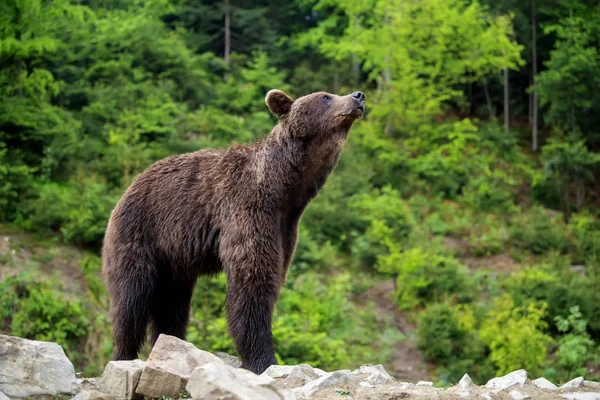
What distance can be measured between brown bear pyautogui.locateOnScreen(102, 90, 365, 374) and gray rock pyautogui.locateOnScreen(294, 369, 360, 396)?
3.76 ft

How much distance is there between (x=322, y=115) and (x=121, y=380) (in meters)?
3.27

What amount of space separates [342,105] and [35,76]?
11300mm

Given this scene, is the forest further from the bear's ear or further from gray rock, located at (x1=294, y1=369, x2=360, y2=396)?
gray rock, located at (x1=294, y1=369, x2=360, y2=396)

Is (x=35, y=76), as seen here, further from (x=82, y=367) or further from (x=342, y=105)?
(x=342, y=105)

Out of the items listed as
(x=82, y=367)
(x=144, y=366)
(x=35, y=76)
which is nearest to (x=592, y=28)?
(x=35, y=76)

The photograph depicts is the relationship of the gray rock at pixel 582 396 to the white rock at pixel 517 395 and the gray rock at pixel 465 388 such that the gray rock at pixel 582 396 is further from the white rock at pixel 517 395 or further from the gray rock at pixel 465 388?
the gray rock at pixel 465 388

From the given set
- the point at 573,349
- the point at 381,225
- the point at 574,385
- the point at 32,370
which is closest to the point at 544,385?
the point at 574,385

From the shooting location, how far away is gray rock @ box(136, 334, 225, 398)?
5.04 metres

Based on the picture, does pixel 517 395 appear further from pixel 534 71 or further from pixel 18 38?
pixel 534 71

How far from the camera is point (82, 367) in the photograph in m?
12.4

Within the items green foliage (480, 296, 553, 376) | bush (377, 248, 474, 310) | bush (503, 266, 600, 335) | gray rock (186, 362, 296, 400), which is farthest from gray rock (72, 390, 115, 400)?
bush (503, 266, 600, 335)

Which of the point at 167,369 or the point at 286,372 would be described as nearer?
the point at 167,369

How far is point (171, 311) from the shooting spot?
758cm

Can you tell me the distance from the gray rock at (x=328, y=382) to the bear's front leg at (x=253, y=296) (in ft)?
3.53
